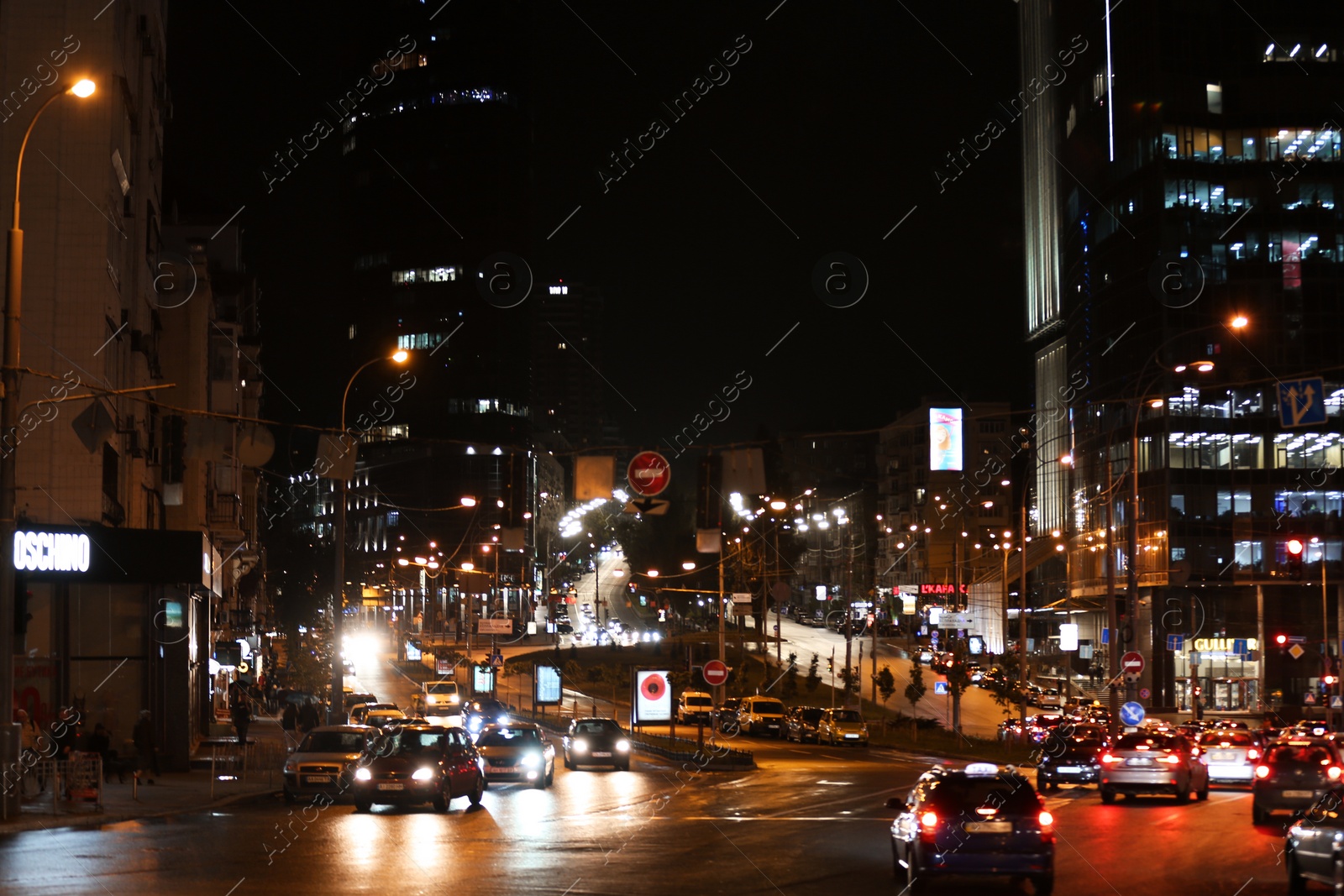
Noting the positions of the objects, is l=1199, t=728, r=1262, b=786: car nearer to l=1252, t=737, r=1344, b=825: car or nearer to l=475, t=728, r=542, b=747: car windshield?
l=1252, t=737, r=1344, b=825: car

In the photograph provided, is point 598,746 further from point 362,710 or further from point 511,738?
point 362,710

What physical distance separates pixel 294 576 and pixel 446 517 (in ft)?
214

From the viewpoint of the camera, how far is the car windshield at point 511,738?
33.3 metres

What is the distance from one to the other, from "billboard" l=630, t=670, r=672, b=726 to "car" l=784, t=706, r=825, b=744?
9.85 meters

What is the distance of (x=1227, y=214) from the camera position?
8700cm

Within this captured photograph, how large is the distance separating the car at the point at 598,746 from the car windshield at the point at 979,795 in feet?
84.7

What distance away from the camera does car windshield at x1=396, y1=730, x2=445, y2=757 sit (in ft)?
87.4

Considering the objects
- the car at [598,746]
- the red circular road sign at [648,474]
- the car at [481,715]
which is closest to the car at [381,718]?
the car at [481,715]

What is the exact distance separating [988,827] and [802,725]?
47785 millimetres

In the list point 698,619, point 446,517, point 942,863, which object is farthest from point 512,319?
point 942,863

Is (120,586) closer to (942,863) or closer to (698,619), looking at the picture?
(942,863)

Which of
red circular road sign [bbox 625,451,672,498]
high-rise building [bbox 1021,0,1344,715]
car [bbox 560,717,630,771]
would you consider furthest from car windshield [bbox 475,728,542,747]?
high-rise building [bbox 1021,0,1344,715]

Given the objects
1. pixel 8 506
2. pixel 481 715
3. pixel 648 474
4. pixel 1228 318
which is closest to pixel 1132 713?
pixel 648 474

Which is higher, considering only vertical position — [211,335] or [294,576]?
[211,335]
